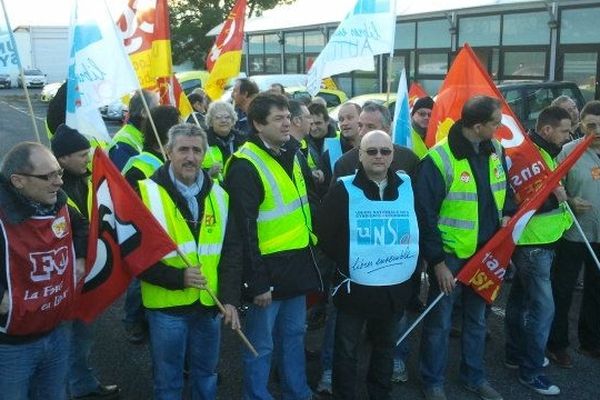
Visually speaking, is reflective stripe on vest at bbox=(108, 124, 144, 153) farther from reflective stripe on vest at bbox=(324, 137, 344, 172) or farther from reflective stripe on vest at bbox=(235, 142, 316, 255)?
reflective stripe on vest at bbox=(235, 142, 316, 255)

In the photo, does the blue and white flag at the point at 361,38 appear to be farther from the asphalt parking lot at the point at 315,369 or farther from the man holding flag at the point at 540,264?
the asphalt parking lot at the point at 315,369

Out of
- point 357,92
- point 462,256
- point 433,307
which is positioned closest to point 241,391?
point 433,307

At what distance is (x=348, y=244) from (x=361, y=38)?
2.75 meters

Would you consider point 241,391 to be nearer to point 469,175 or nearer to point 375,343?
point 375,343

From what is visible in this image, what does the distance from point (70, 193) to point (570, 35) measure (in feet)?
40.2

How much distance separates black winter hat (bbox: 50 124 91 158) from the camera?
12.4 feet

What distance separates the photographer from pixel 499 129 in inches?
180

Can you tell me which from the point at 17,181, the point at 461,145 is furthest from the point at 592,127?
the point at 17,181

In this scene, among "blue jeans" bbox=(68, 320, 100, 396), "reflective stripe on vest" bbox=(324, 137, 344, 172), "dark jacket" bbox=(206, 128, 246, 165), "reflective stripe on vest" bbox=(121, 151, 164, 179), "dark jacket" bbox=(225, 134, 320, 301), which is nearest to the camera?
"dark jacket" bbox=(225, 134, 320, 301)

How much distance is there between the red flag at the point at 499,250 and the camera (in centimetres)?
407

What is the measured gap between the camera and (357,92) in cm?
1984

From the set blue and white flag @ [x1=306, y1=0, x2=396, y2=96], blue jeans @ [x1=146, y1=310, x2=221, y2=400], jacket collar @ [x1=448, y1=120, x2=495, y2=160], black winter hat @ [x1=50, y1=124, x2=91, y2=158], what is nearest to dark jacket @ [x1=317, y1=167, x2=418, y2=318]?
jacket collar @ [x1=448, y1=120, x2=495, y2=160]

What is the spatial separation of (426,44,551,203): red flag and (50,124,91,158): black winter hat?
2725 mm

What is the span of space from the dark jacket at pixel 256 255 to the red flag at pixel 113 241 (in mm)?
489
